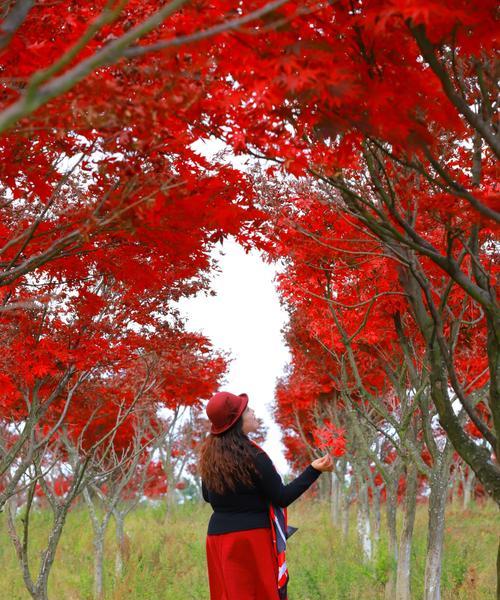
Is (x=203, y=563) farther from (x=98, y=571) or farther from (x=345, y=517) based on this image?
(x=345, y=517)

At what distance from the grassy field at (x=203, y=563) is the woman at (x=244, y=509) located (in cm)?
604

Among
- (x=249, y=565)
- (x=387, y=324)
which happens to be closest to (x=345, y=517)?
(x=387, y=324)

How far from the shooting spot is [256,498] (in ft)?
13.4

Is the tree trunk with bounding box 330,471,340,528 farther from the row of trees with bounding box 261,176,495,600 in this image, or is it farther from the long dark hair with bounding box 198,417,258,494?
the long dark hair with bounding box 198,417,258,494

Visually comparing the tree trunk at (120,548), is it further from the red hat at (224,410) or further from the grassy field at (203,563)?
the red hat at (224,410)

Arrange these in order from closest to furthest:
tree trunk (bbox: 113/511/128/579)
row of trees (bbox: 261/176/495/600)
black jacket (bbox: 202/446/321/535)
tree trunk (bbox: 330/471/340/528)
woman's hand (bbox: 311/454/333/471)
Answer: woman's hand (bbox: 311/454/333/471), black jacket (bbox: 202/446/321/535), row of trees (bbox: 261/176/495/600), tree trunk (bbox: 113/511/128/579), tree trunk (bbox: 330/471/340/528)

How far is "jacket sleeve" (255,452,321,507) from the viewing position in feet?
12.9

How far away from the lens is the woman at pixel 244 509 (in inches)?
159

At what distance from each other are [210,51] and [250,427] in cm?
199

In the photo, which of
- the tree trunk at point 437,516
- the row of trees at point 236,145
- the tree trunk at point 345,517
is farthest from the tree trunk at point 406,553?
the tree trunk at point 345,517

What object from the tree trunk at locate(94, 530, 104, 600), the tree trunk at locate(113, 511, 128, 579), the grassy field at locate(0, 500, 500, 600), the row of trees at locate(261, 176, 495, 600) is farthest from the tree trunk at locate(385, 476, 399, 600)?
the tree trunk at locate(113, 511, 128, 579)

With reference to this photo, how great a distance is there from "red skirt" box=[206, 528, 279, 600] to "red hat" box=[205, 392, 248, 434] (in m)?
0.58

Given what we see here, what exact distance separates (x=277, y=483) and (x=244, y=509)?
0.27 meters

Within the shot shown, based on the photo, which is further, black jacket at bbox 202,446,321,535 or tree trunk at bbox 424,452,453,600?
tree trunk at bbox 424,452,453,600
